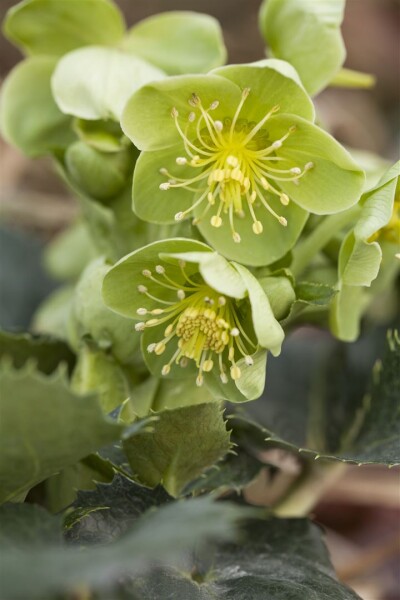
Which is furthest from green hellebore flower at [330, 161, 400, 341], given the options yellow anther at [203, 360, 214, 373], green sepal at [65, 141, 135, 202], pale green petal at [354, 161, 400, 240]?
green sepal at [65, 141, 135, 202]

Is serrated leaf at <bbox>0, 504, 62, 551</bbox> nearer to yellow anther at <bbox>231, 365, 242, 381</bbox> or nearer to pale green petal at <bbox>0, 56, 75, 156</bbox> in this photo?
yellow anther at <bbox>231, 365, 242, 381</bbox>

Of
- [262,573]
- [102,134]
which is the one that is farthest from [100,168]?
[262,573]

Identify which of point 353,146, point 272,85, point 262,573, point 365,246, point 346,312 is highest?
point 272,85

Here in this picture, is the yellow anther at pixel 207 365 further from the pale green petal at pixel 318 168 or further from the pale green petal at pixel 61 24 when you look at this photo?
the pale green petal at pixel 61 24

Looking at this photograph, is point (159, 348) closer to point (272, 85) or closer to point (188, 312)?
point (188, 312)

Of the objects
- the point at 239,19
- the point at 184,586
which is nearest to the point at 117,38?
the point at 184,586
